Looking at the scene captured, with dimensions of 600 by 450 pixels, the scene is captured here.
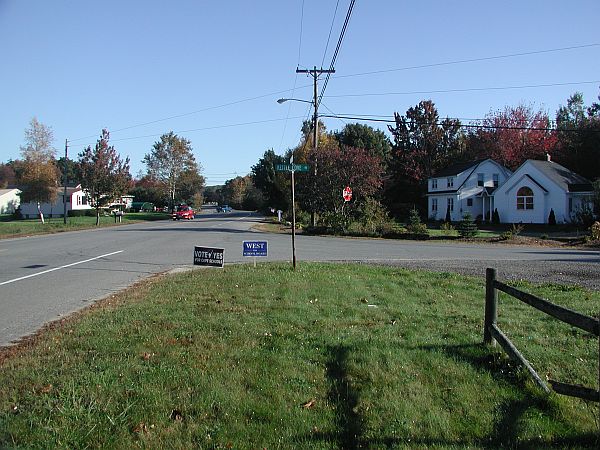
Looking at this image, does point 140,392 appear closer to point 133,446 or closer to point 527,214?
point 133,446

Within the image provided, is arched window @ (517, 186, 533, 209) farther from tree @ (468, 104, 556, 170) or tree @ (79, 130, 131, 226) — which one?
tree @ (79, 130, 131, 226)

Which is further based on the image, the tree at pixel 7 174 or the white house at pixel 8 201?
the tree at pixel 7 174

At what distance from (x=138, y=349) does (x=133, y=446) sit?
7.85 feet

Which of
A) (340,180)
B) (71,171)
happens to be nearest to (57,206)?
(71,171)

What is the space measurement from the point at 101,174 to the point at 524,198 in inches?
1554

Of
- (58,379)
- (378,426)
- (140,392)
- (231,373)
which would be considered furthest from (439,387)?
(58,379)

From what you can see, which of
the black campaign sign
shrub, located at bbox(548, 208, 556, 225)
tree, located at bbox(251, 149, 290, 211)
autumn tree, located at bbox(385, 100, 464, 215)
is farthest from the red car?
the black campaign sign

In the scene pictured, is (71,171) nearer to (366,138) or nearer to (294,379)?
(366,138)

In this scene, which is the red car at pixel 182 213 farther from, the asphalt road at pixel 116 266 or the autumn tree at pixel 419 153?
the asphalt road at pixel 116 266

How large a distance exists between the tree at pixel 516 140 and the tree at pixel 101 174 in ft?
134

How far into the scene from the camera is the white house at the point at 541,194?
4372 cm

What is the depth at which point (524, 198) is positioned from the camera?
153ft

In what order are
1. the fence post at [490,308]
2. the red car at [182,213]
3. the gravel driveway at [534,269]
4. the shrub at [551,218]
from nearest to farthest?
the fence post at [490,308], the gravel driveway at [534,269], the shrub at [551,218], the red car at [182,213]

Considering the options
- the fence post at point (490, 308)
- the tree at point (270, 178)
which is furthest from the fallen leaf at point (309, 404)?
the tree at point (270, 178)
